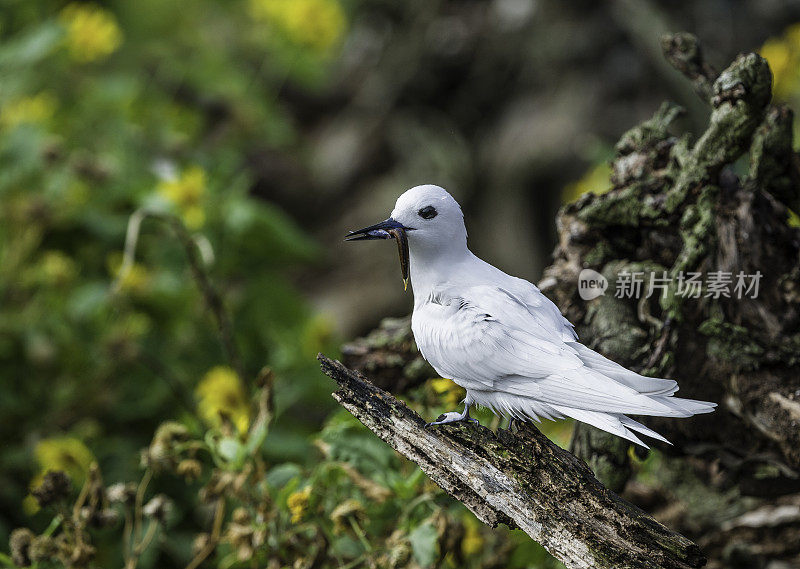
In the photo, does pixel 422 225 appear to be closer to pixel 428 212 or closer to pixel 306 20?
pixel 428 212

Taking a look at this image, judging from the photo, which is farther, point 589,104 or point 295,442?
point 589,104

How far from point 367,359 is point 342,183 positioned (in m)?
1.69

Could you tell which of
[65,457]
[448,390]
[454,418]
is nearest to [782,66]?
[448,390]

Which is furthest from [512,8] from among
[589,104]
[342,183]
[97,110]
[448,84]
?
[97,110]

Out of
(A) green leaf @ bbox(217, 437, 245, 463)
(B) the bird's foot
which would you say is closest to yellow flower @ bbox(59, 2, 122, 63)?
(A) green leaf @ bbox(217, 437, 245, 463)

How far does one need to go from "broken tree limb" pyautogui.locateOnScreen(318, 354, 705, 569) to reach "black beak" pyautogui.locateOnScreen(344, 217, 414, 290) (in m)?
0.10

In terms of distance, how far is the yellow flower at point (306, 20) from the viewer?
2.07 meters

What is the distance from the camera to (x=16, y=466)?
125cm

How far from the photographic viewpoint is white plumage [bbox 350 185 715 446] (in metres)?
0.56

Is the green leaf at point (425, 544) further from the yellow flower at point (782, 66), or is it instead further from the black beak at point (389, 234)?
the yellow flower at point (782, 66)

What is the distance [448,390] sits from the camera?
2.60ft

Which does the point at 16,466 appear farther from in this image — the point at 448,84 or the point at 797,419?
the point at 448,84

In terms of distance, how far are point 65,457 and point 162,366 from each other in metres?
0.20

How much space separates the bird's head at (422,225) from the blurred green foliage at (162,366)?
20 cm
